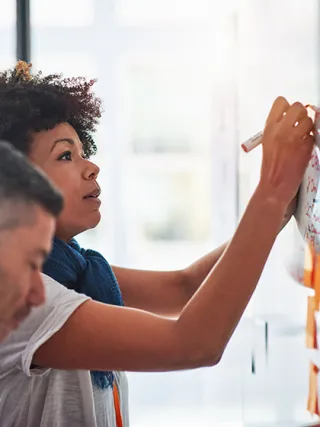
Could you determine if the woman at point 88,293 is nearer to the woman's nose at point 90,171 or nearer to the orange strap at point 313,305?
the woman's nose at point 90,171

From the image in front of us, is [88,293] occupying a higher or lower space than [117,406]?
higher

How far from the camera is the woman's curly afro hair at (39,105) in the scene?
1.05 m

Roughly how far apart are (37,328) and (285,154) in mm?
410

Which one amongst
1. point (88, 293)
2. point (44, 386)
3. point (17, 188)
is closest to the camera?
point (17, 188)

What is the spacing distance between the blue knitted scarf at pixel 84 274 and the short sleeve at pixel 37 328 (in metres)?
0.13

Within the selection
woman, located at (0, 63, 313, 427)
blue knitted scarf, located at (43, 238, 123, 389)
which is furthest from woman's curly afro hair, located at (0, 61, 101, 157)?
blue knitted scarf, located at (43, 238, 123, 389)

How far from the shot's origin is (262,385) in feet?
6.40

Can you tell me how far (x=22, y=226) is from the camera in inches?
23.3

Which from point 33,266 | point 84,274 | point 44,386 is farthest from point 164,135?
point 33,266

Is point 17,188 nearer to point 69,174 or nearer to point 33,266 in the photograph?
point 33,266

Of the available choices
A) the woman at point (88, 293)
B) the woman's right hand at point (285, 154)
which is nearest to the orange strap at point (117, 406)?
the woman at point (88, 293)

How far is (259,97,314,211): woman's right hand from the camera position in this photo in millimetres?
890

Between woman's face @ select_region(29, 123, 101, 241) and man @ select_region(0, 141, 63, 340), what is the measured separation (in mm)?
434

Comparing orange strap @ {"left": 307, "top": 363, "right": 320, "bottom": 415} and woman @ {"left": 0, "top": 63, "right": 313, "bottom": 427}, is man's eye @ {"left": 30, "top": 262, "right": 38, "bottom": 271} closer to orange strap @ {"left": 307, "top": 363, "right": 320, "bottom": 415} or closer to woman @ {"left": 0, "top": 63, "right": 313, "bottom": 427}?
woman @ {"left": 0, "top": 63, "right": 313, "bottom": 427}
